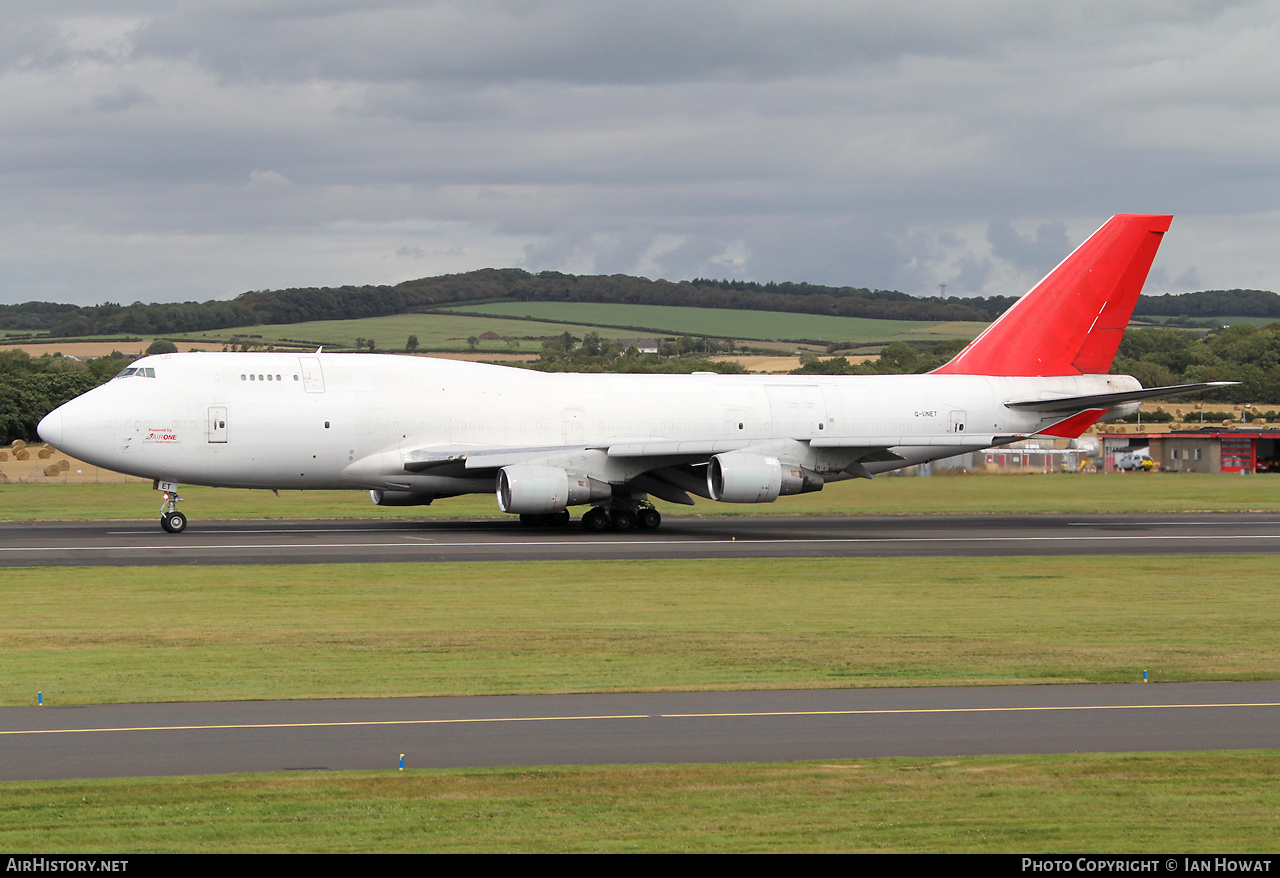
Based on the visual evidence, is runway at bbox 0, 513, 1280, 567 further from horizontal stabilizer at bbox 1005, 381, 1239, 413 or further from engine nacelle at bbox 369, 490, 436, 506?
horizontal stabilizer at bbox 1005, 381, 1239, 413

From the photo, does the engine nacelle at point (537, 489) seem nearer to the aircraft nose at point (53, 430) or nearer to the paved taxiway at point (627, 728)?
the aircraft nose at point (53, 430)

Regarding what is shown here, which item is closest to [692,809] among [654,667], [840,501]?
[654,667]

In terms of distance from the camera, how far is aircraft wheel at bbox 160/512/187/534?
117 feet

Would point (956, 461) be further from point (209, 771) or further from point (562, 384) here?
point (209, 771)

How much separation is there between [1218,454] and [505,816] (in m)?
88.1

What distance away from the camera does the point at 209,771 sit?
420 inches

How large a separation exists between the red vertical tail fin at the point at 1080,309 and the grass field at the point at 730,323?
122636 mm

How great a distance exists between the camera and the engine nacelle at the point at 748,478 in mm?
36000

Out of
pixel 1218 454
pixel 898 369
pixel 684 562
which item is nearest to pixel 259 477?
pixel 684 562

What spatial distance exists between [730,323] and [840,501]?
139 metres

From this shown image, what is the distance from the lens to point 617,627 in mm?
19641

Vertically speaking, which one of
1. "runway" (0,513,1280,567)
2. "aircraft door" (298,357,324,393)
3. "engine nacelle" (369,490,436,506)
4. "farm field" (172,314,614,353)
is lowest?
"runway" (0,513,1280,567)

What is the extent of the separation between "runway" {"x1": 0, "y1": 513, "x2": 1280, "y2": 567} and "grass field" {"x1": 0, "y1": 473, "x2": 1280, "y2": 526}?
1045mm

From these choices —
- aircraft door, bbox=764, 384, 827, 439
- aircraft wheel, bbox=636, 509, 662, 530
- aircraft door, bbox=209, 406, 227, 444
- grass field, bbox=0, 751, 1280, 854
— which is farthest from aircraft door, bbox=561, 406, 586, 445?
grass field, bbox=0, 751, 1280, 854
